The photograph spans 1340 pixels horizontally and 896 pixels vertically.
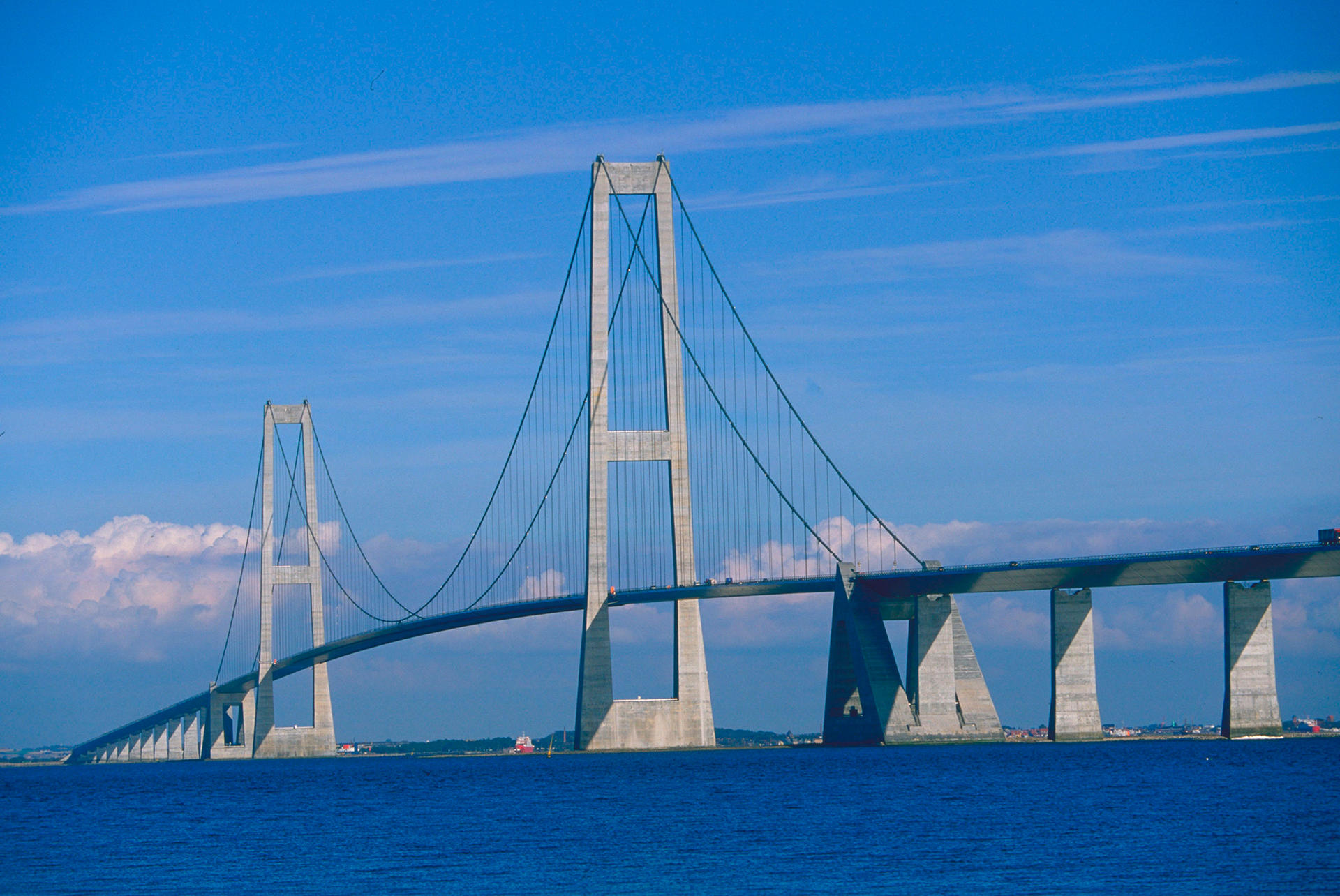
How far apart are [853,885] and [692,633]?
2846 centimetres

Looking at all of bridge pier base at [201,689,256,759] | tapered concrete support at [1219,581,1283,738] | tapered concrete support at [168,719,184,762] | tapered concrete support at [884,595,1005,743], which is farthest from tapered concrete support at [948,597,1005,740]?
tapered concrete support at [168,719,184,762]

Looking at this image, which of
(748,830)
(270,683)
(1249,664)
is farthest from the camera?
(270,683)

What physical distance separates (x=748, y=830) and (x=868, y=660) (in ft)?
69.9

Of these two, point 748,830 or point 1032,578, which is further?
point 1032,578

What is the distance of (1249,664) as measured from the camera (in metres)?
48.7

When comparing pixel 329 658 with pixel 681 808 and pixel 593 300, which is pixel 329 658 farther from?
pixel 681 808

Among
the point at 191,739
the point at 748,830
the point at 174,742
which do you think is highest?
the point at 191,739

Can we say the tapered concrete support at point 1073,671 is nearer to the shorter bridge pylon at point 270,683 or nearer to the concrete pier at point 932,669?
the concrete pier at point 932,669

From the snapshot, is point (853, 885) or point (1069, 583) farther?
point (1069, 583)

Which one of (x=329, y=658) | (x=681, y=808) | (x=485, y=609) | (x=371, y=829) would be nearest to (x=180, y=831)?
(x=371, y=829)

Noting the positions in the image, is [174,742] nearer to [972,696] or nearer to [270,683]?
[270,683]

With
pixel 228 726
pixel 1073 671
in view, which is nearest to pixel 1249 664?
pixel 1073 671

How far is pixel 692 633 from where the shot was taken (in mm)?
51344

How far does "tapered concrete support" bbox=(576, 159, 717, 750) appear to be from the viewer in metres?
50.9
